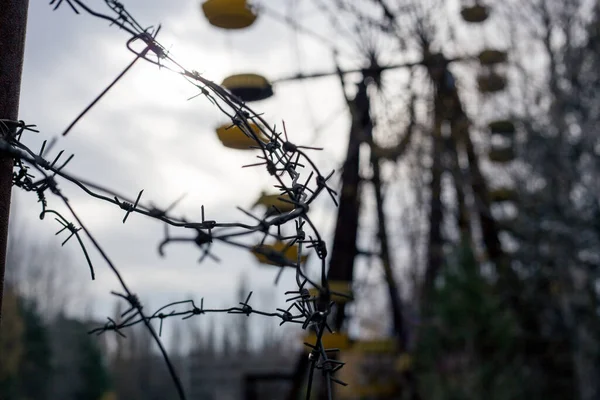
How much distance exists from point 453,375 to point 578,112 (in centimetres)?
619

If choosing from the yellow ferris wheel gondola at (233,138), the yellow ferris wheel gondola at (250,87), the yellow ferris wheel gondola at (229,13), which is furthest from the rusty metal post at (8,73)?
the yellow ferris wheel gondola at (229,13)

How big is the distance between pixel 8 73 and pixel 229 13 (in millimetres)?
2498

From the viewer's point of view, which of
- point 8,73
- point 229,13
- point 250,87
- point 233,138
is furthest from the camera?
point 229,13

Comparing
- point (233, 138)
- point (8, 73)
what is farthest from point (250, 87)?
point (8, 73)

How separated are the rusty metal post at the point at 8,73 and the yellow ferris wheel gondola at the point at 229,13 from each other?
2.37m

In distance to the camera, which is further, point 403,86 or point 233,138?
point 403,86

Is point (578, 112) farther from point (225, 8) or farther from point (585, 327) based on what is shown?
point (225, 8)

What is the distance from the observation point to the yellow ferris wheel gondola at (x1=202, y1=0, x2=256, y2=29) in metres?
3.81

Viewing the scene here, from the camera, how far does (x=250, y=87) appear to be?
11.8 ft

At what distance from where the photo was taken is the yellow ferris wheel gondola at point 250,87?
359cm

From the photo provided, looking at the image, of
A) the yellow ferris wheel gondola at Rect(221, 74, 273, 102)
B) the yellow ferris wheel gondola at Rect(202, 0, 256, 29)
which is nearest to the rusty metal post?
the yellow ferris wheel gondola at Rect(221, 74, 273, 102)

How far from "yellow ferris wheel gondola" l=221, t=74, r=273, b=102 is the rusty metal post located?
81.6 inches

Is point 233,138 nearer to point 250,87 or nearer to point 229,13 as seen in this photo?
point 250,87

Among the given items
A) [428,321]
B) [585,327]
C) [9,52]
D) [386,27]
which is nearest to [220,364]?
[428,321]
